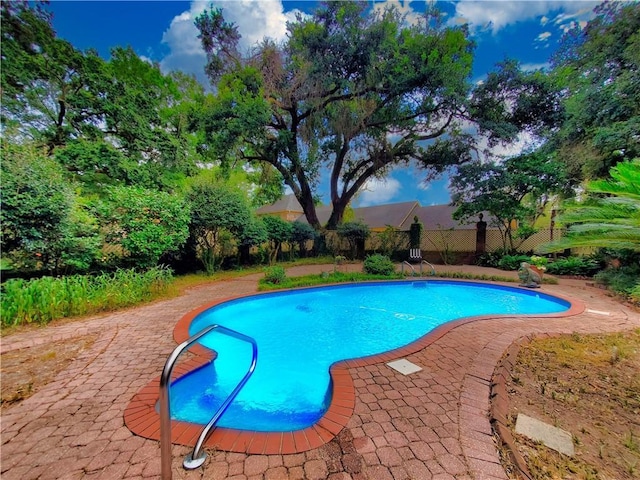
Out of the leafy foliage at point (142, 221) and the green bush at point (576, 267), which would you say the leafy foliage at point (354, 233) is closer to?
the green bush at point (576, 267)

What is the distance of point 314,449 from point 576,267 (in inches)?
445

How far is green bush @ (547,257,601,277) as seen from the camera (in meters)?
8.46

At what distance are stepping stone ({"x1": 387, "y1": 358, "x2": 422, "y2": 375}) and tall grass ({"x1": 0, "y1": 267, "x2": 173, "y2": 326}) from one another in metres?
5.44

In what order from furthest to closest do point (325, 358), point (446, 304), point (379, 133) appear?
1. point (379, 133)
2. point (446, 304)
3. point (325, 358)

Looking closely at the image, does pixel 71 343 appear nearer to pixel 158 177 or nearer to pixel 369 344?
pixel 369 344

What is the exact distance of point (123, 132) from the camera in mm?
11344

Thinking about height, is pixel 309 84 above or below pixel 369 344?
above

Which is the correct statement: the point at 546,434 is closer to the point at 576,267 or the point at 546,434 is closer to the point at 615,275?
the point at 615,275

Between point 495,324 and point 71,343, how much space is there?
6443mm

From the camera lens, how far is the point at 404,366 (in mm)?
2873

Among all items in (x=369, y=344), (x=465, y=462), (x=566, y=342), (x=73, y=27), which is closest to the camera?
(x=465, y=462)

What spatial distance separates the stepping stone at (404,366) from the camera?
277cm

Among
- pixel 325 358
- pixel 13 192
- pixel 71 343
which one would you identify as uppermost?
pixel 13 192

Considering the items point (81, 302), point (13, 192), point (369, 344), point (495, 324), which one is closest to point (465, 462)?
point (369, 344)
